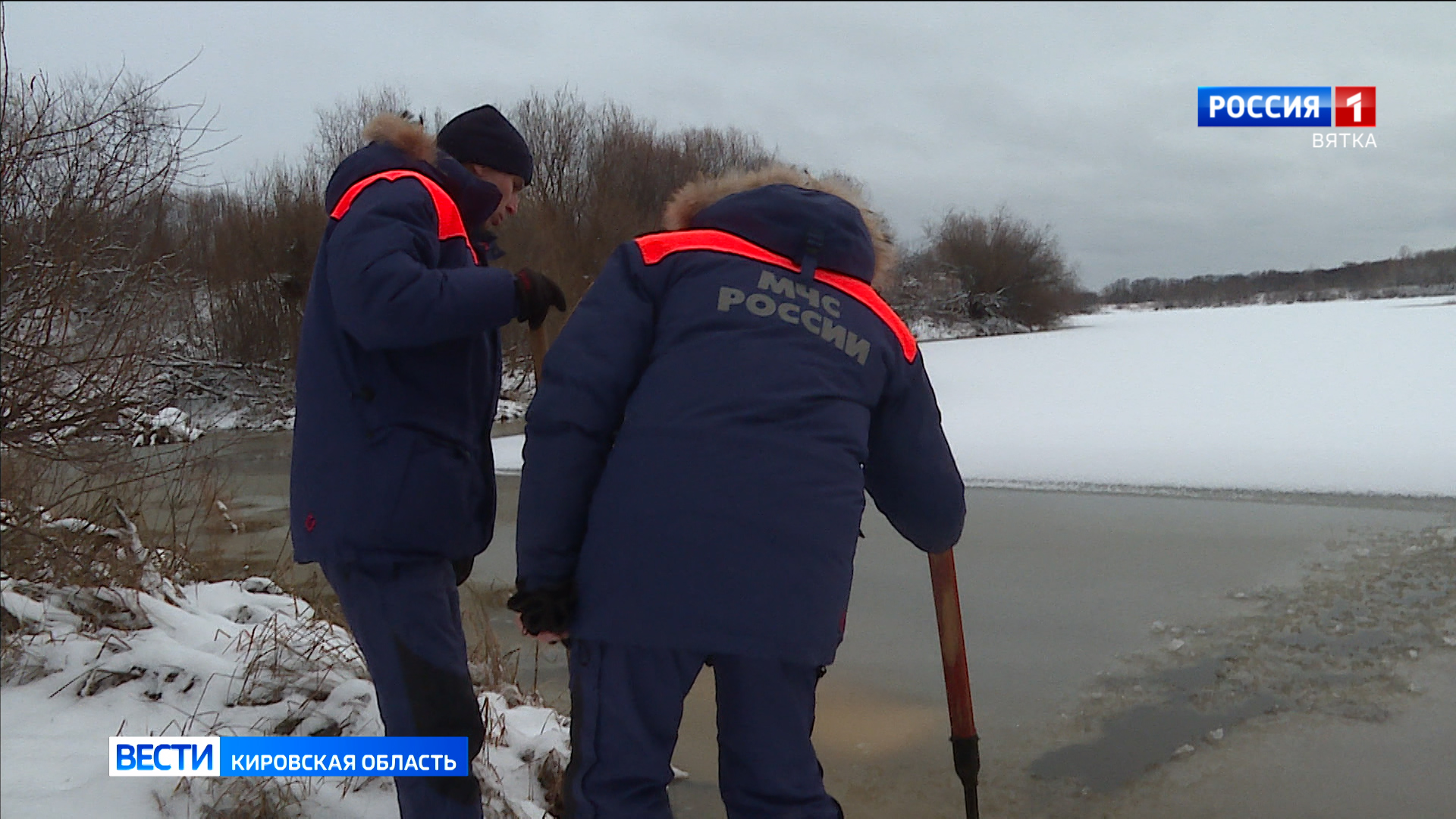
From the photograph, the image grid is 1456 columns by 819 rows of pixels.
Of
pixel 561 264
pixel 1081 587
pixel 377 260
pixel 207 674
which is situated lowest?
pixel 1081 587

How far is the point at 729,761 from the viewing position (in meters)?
1.70

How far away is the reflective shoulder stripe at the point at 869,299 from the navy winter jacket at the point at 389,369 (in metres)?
0.62

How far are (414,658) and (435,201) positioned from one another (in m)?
0.87

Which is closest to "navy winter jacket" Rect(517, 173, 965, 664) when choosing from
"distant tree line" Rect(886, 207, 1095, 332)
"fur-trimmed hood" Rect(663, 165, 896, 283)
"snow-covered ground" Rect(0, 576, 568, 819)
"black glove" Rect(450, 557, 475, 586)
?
"fur-trimmed hood" Rect(663, 165, 896, 283)

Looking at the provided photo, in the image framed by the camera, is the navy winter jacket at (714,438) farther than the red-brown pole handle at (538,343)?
No

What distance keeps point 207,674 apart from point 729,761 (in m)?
1.55

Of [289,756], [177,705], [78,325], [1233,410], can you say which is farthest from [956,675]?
[1233,410]

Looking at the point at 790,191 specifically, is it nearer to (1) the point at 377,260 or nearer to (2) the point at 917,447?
(2) the point at 917,447

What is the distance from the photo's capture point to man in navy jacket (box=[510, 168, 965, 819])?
157cm

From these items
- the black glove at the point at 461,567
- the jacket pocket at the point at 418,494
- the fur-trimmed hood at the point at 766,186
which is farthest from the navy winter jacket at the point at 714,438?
the black glove at the point at 461,567

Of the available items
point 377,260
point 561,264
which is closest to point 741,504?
point 377,260

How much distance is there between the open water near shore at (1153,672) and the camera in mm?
2844

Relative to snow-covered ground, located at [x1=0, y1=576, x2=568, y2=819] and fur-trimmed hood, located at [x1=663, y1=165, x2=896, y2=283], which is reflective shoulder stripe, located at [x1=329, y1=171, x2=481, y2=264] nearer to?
fur-trimmed hood, located at [x1=663, y1=165, x2=896, y2=283]

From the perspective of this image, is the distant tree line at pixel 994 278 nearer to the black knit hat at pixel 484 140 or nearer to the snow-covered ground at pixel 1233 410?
the snow-covered ground at pixel 1233 410
